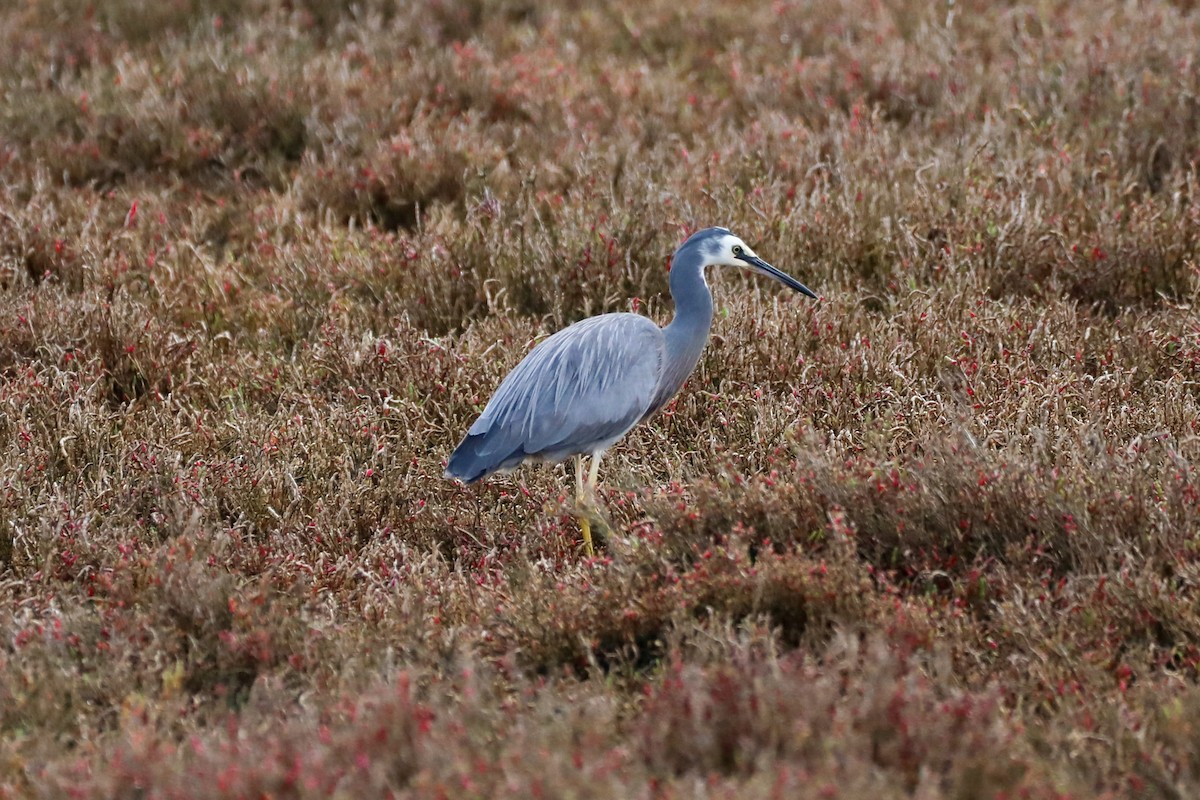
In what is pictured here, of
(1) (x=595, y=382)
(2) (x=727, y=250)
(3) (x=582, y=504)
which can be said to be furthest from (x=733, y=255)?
(3) (x=582, y=504)

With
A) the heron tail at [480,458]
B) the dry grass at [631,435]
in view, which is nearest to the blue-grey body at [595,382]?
the heron tail at [480,458]

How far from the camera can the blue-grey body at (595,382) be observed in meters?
4.60

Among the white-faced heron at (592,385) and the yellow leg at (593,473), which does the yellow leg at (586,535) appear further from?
the yellow leg at (593,473)

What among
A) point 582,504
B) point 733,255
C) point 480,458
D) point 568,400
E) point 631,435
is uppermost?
point 733,255

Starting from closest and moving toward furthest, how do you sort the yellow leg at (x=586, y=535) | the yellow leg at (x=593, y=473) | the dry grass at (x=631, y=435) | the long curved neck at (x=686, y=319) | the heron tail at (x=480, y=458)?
the dry grass at (x=631, y=435)
the yellow leg at (x=586, y=535)
the heron tail at (x=480, y=458)
the yellow leg at (x=593, y=473)
the long curved neck at (x=686, y=319)

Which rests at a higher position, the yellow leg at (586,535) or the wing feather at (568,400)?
the wing feather at (568,400)

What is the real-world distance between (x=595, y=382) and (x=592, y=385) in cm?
2

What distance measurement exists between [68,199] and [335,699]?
4.51 meters

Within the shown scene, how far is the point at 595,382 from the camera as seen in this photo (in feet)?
15.3

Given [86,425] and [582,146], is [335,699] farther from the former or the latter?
[582,146]

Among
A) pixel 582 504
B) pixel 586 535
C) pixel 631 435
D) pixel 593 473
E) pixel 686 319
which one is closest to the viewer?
pixel 586 535

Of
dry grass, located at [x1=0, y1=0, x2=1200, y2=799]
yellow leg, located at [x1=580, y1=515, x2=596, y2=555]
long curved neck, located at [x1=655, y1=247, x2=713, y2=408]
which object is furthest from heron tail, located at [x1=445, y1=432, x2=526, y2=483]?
long curved neck, located at [x1=655, y1=247, x2=713, y2=408]

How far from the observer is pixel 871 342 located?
5512 millimetres

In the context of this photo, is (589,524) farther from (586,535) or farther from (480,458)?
(480,458)
